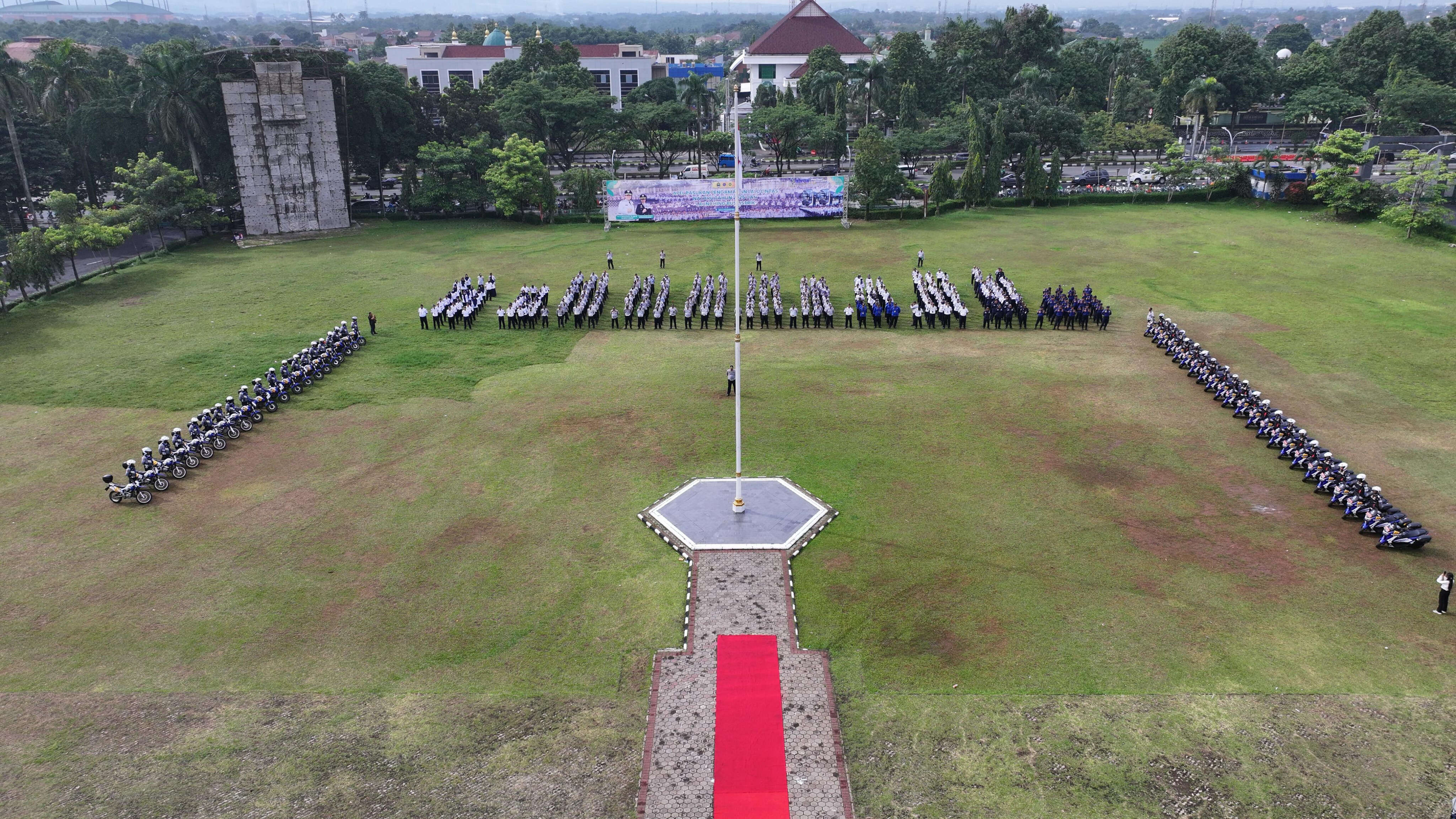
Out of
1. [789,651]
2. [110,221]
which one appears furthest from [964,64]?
[789,651]

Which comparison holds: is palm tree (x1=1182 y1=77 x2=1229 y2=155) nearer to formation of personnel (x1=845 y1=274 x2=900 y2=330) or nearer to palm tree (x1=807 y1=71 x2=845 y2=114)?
palm tree (x1=807 y1=71 x2=845 y2=114)

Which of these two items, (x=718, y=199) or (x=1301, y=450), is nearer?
(x=1301, y=450)

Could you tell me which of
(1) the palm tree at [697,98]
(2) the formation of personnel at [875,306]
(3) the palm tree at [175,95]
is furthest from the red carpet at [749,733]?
(1) the palm tree at [697,98]

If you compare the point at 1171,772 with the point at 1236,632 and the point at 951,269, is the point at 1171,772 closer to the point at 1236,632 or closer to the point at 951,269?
the point at 1236,632

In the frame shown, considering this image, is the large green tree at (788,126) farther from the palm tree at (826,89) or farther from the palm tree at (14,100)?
the palm tree at (14,100)

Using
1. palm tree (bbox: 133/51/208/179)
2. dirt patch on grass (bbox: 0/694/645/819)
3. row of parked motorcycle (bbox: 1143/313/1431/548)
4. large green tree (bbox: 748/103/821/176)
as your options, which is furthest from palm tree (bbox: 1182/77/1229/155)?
dirt patch on grass (bbox: 0/694/645/819)

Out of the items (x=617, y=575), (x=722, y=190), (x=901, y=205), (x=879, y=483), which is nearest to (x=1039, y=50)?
(x=901, y=205)

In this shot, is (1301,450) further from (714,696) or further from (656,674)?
(656,674)

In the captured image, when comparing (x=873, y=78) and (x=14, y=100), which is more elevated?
(x=873, y=78)
